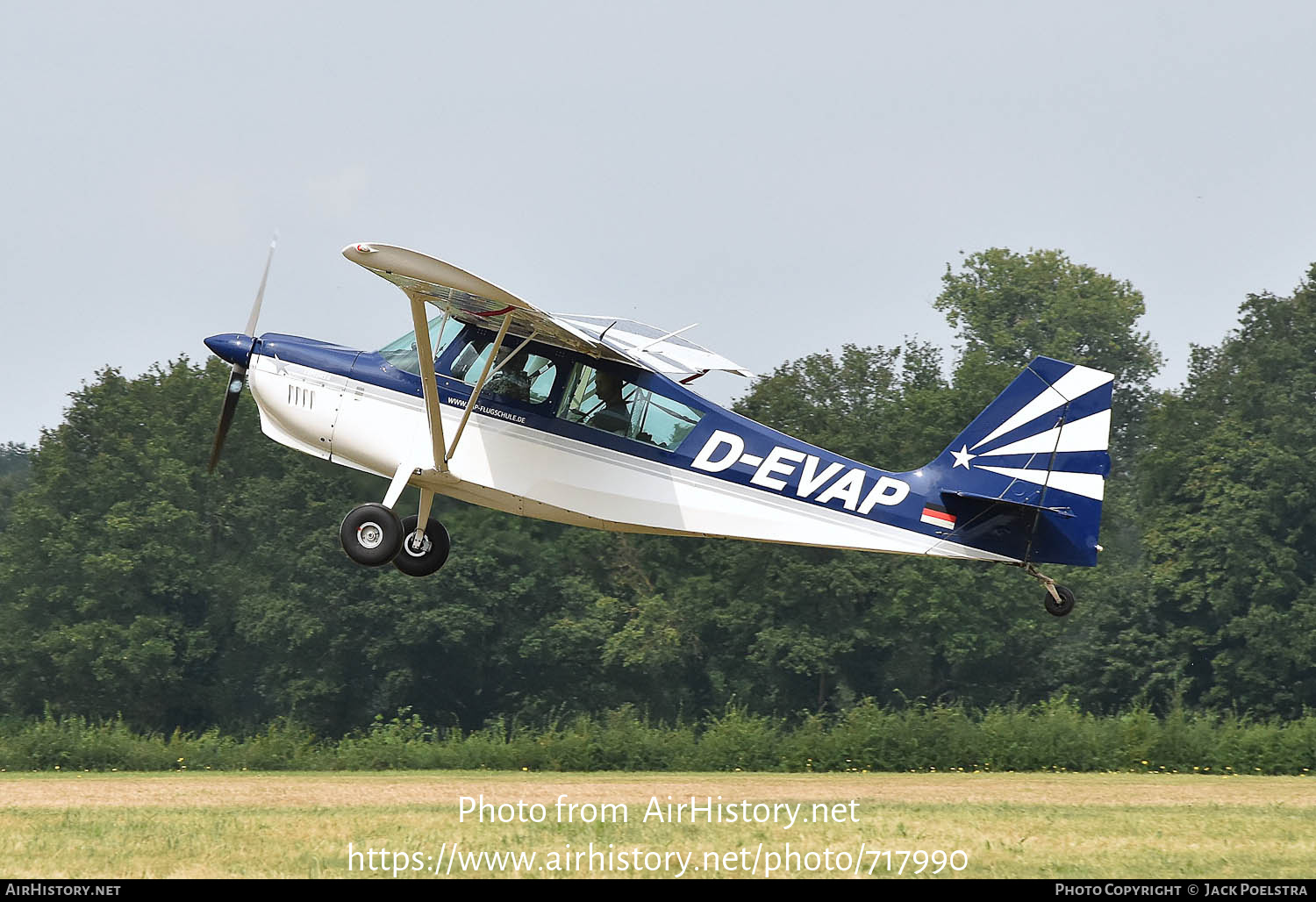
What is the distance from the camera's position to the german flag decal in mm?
15898

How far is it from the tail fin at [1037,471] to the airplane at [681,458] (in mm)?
14

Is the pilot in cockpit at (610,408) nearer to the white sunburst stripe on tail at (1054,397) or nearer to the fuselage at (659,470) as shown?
the fuselage at (659,470)

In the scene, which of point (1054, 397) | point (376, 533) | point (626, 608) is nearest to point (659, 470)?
point (376, 533)

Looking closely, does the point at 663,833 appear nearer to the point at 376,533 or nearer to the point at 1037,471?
the point at 376,533

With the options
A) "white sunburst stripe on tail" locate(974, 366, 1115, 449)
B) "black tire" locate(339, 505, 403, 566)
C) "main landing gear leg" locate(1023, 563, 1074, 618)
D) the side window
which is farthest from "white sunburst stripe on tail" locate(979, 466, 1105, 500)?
"black tire" locate(339, 505, 403, 566)

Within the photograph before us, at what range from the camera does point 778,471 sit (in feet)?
52.2

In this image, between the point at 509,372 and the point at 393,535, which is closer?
the point at 509,372

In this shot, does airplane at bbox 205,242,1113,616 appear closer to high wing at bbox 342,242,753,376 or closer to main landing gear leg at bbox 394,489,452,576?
high wing at bbox 342,242,753,376

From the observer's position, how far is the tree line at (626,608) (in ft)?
139

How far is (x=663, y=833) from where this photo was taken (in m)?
12.7

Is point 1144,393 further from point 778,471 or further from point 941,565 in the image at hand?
point 778,471

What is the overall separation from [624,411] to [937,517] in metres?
3.26

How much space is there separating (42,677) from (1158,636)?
30335 millimetres

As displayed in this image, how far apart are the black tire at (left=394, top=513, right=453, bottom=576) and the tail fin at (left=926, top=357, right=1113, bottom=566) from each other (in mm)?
5146
